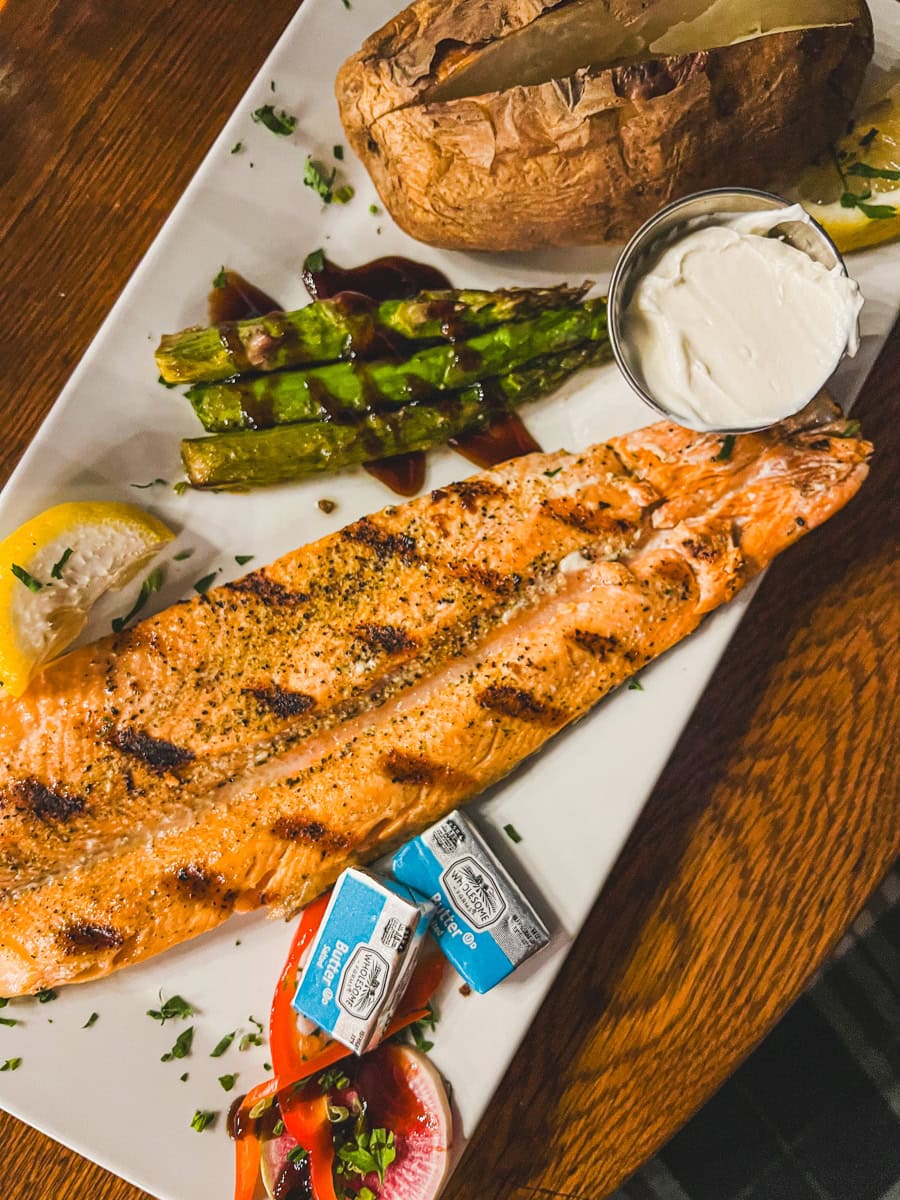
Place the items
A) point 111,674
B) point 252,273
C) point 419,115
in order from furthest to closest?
1. point 252,273
2. point 111,674
3. point 419,115

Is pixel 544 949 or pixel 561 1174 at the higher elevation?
pixel 544 949

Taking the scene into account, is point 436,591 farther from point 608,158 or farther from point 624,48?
point 624,48

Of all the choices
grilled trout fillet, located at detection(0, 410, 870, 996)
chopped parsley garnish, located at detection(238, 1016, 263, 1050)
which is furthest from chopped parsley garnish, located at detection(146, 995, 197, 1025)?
grilled trout fillet, located at detection(0, 410, 870, 996)

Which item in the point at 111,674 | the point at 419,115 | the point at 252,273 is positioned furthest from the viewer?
the point at 252,273

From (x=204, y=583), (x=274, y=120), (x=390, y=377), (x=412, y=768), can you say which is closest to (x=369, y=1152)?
(x=412, y=768)

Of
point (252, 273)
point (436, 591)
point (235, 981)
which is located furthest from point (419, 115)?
point (235, 981)

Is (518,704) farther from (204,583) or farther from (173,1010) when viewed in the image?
(173,1010)
